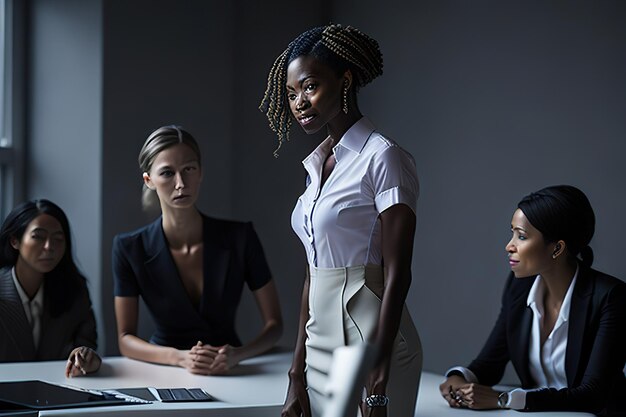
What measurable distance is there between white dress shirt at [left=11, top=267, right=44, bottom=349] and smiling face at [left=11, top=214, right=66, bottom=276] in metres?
0.07

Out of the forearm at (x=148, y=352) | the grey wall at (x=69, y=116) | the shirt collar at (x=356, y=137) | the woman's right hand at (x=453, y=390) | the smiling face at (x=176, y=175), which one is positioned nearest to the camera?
the shirt collar at (x=356, y=137)

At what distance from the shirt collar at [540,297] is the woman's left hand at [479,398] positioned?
0.44 meters

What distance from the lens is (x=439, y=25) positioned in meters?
4.20

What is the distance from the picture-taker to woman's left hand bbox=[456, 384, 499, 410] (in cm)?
253

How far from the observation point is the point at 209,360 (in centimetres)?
296

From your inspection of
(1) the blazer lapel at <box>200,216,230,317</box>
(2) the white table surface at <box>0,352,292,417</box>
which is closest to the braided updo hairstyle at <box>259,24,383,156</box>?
(2) the white table surface at <box>0,352,292,417</box>

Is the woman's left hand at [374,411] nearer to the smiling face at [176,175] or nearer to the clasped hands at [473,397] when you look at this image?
the clasped hands at [473,397]

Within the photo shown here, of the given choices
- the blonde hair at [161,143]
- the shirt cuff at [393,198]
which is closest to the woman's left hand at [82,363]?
the blonde hair at [161,143]

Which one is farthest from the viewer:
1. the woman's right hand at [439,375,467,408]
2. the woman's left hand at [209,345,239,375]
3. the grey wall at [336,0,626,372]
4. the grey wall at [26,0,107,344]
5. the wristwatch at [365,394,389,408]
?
the grey wall at [26,0,107,344]

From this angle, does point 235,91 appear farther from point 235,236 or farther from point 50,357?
point 50,357

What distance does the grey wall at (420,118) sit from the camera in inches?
145

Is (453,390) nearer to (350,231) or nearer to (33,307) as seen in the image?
(350,231)

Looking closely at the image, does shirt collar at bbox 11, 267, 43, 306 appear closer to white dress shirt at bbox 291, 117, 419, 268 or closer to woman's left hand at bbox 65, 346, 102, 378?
woman's left hand at bbox 65, 346, 102, 378

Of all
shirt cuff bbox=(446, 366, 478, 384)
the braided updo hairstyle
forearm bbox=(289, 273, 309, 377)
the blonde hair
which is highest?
the braided updo hairstyle
